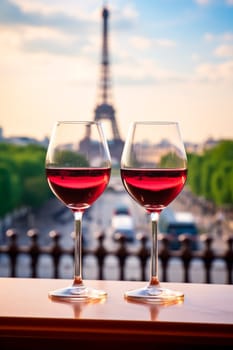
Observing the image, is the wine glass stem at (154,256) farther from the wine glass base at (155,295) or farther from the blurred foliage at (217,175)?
the blurred foliage at (217,175)

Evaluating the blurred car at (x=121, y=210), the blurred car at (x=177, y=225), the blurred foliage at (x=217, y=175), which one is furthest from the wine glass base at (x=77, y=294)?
the blurred car at (x=121, y=210)

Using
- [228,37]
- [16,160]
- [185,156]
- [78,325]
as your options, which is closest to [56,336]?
[78,325]

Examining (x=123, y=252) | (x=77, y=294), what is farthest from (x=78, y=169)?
(x=123, y=252)

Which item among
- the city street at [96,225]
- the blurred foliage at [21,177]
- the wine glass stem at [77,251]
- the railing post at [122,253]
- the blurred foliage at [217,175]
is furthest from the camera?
the city street at [96,225]

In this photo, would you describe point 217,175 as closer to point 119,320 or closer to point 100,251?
point 100,251

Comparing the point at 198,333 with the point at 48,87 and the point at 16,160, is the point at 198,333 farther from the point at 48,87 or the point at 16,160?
the point at 48,87
